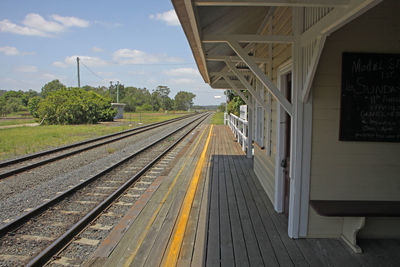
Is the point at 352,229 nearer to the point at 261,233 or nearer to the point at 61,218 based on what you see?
the point at 261,233

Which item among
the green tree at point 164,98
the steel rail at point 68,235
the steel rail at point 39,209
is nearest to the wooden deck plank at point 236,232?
the steel rail at point 68,235

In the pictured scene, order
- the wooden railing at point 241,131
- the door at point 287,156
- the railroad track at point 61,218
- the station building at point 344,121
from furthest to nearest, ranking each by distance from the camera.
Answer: the wooden railing at point 241,131, the door at point 287,156, the railroad track at point 61,218, the station building at point 344,121

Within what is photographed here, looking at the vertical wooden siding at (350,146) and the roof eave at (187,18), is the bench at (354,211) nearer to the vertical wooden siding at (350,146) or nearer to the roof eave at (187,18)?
the vertical wooden siding at (350,146)

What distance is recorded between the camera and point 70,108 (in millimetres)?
25547

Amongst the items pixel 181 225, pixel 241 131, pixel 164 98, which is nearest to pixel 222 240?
pixel 181 225

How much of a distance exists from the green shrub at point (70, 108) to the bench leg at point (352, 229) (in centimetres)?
2666

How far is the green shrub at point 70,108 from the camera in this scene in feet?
83.6

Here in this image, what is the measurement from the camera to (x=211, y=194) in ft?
15.5

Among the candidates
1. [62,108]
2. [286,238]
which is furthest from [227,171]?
[62,108]

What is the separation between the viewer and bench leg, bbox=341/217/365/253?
8.96ft

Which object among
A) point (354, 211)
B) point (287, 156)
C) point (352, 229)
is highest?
point (287, 156)

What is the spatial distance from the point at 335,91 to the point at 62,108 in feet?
87.8

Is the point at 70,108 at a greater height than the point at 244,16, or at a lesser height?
lesser

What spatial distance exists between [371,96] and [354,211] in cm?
120
